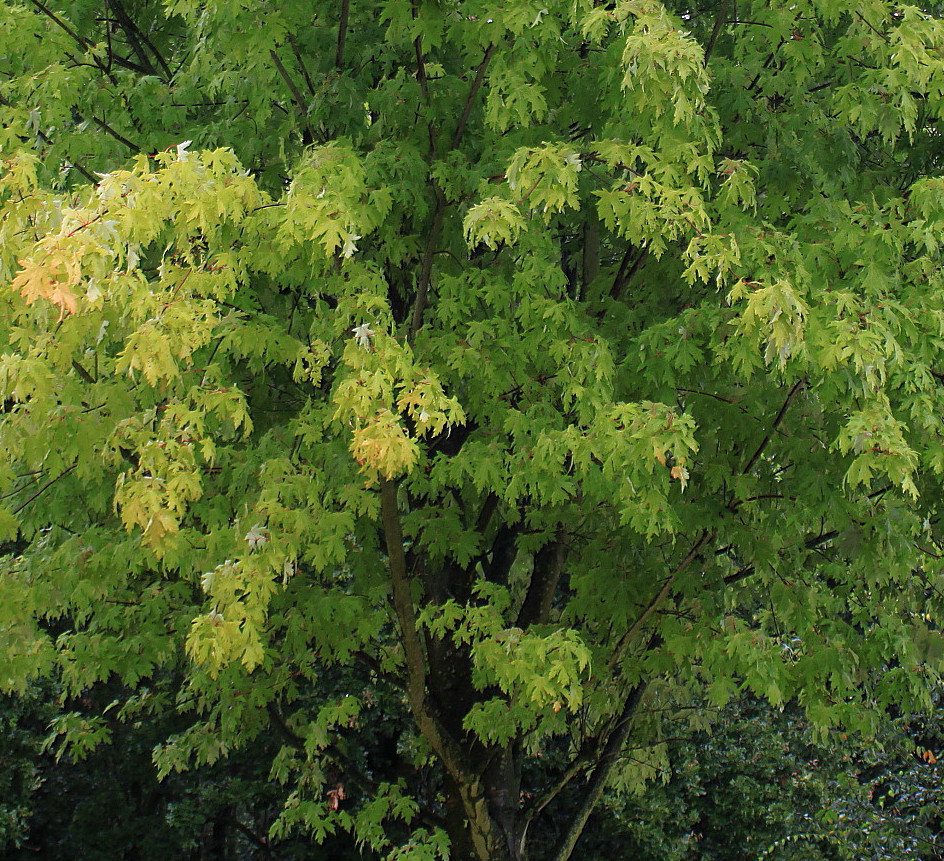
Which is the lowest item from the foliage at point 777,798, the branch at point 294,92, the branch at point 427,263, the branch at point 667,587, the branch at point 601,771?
the foliage at point 777,798

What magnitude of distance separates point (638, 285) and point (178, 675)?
9300 millimetres

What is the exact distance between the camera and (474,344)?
236 inches

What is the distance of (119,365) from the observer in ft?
14.5

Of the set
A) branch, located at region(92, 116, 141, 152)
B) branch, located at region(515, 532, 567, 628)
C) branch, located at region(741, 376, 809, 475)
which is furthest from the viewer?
branch, located at region(515, 532, 567, 628)

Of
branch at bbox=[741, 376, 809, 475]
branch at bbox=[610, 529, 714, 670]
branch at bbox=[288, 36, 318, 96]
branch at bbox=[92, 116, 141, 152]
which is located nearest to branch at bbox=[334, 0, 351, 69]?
branch at bbox=[288, 36, 318, 96]

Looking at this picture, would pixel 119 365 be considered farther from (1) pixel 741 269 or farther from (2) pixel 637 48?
(1) pixel 741 269

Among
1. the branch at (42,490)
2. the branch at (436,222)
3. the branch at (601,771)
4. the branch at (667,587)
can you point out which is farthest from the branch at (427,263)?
the branch at (601,771)

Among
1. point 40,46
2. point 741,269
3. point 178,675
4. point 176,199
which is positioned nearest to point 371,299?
point 176,199

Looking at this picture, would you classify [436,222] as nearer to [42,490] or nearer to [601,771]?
[42,490]

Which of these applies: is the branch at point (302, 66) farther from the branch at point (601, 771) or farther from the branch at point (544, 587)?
the branch at point (601, 771)

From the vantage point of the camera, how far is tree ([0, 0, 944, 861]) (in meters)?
4.75

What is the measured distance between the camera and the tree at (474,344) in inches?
187

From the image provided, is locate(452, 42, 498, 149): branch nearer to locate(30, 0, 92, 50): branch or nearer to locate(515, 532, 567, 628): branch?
locate(30, 0, 92, 50): branch

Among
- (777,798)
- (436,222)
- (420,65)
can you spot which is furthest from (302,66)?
(777,798)
